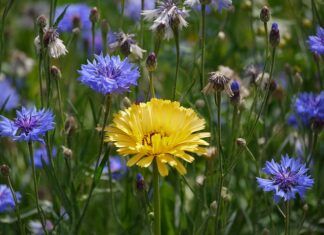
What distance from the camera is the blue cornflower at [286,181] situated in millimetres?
1493

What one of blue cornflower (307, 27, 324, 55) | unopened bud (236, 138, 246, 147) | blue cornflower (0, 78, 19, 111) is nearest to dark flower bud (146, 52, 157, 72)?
unopened bud (236, 138, 246, 147)

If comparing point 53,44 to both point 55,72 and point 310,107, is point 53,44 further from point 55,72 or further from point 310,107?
point 310,107

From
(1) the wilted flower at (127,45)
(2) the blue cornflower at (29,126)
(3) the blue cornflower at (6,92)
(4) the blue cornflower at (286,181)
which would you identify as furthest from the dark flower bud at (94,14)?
(3) the blue cornflower at (6,92)

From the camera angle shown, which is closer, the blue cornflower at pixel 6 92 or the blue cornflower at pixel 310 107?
the blue cornflower at pixel 310 107

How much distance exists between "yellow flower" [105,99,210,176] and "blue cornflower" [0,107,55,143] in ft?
0.45

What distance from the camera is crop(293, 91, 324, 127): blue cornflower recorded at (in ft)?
6.12

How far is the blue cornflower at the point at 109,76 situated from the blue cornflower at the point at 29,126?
118 mm

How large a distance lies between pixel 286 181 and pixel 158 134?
0.96 ft

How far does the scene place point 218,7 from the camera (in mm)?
1802

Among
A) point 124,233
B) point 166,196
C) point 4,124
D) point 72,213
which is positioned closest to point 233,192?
point 166,196

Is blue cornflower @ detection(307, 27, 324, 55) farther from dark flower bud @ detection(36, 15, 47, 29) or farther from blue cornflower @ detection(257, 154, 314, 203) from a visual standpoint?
dark flower bud @ detection(36, 15, 47, 29)

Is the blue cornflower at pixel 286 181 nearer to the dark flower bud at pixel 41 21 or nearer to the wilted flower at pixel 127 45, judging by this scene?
the wilted flower at pixel 127 45

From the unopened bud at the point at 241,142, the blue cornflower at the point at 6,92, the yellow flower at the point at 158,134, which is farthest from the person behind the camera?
the blue cornflower at the point at 6,92

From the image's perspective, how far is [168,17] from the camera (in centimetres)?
166
